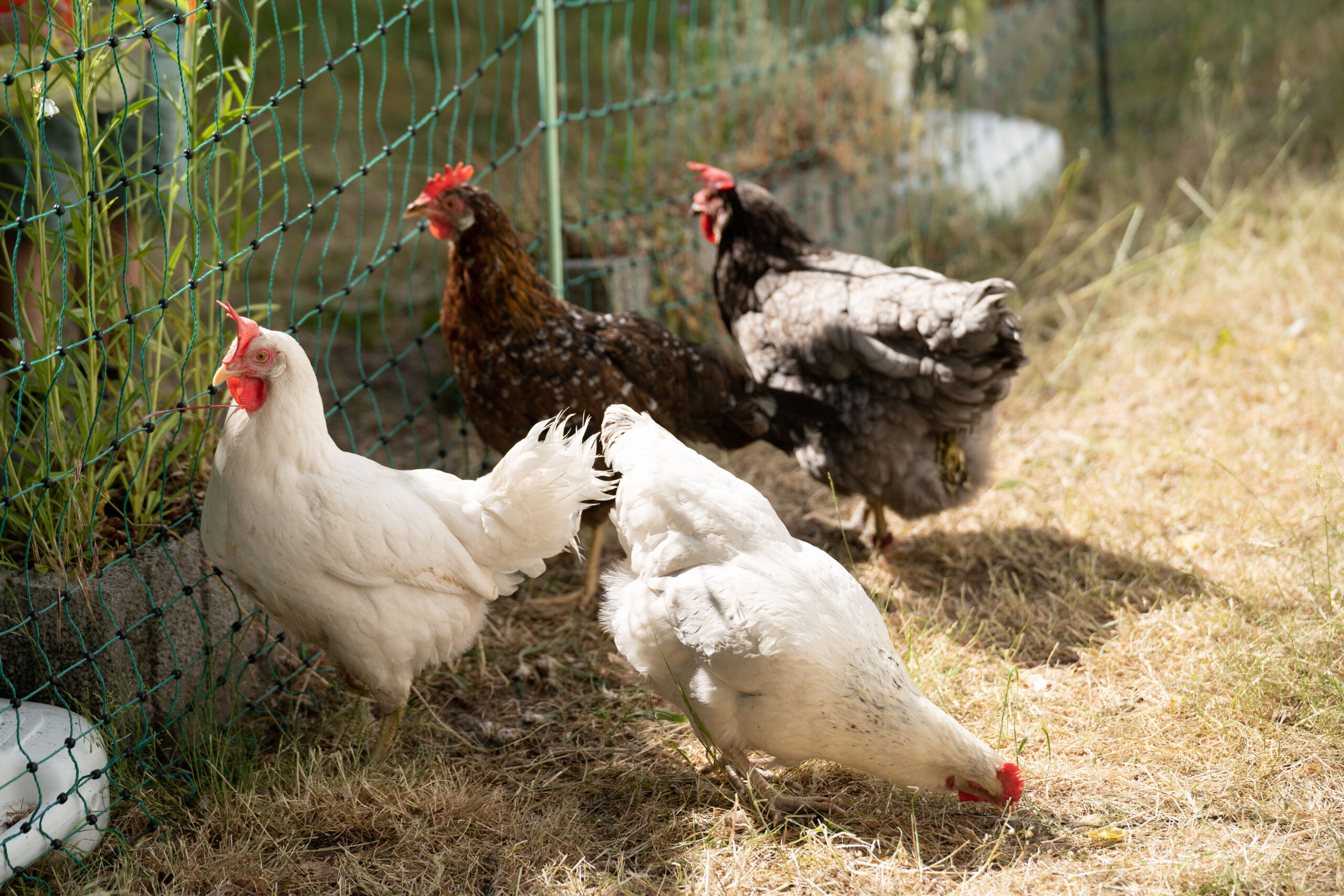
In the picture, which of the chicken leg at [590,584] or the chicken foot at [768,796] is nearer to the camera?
the chicken foot at [768,796]

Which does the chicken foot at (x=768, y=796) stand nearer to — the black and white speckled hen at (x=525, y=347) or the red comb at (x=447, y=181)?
the black and white speckled hen at (x=525, y=347)

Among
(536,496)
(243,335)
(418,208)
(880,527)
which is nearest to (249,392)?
(243,335)

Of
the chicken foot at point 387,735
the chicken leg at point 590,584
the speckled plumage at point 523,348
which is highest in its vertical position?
the speckled plumage at point 523,348

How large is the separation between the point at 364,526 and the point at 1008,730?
1.62 metres

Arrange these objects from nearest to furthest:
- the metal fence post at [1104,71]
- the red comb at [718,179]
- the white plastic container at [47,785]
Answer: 1. the white plastic container at [47,785]
2. the red comb at [718,179]
3. the metal fence post at [1104,71]

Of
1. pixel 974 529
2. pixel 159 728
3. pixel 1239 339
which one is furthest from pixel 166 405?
pixel 1239 339

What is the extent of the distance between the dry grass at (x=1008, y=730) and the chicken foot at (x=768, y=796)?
54 mm

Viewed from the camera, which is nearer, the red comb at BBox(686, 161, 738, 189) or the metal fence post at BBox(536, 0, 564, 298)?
the metal fence post at BBox(536, 0, 564, 298)

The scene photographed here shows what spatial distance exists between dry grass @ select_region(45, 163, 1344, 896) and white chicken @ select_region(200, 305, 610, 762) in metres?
0.33

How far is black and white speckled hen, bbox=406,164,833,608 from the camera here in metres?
2.99

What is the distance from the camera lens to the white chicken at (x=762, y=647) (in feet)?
7.24

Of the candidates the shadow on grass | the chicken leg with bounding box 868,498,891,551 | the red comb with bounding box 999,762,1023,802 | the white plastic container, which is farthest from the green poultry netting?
the red comb with bounding box 999,762,1023,802

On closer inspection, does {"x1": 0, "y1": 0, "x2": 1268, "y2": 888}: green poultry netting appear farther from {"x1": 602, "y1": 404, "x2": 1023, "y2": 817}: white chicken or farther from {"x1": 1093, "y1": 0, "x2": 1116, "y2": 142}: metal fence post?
{"x1": 602, "y1": 404, "x2": 1023, "y2": 817}: white chicken

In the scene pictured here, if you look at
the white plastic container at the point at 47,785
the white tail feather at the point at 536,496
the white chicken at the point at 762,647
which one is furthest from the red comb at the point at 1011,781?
the white plastic container at the point at 47,785
